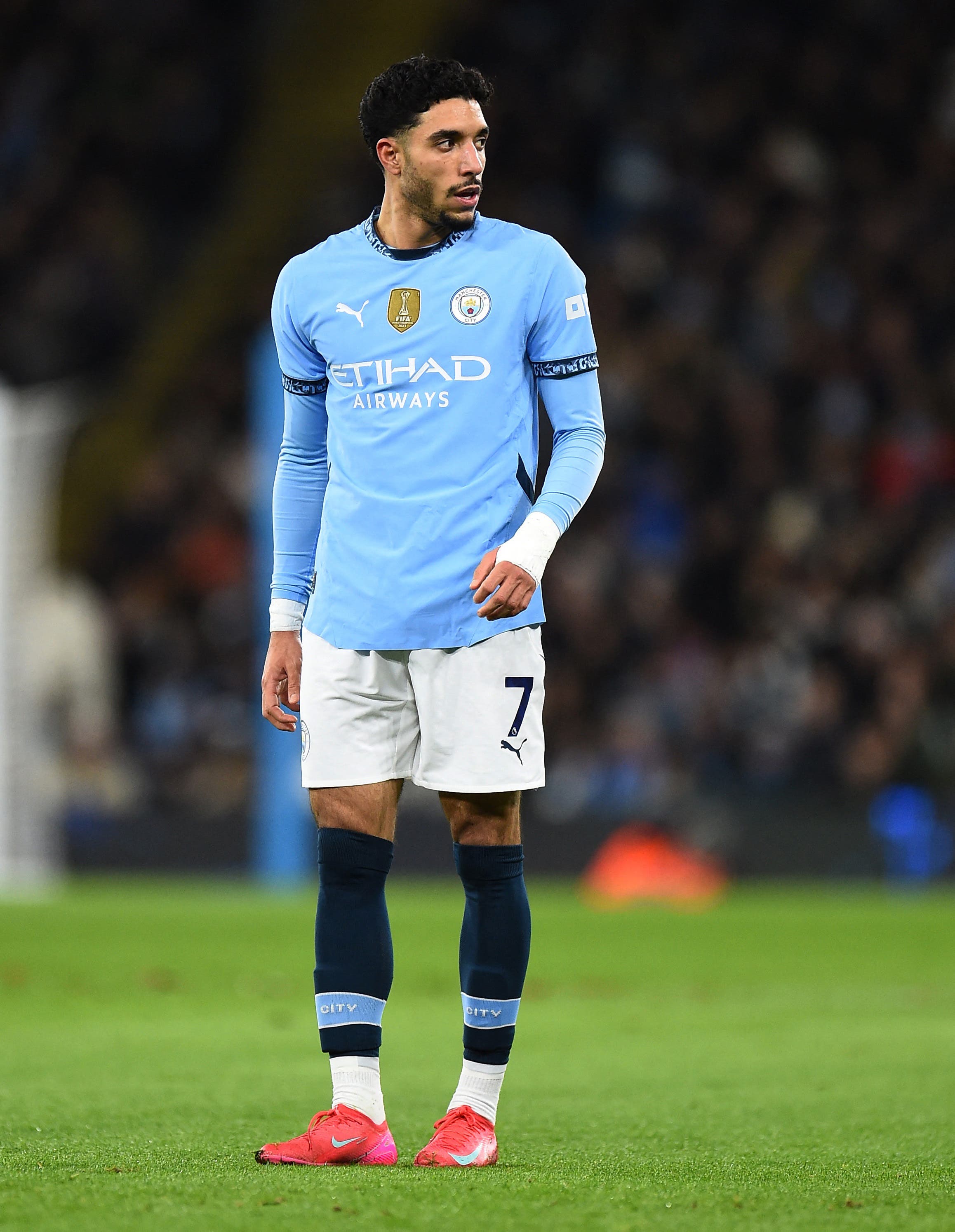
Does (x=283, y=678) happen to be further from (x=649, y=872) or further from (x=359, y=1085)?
(x=649, y=872)

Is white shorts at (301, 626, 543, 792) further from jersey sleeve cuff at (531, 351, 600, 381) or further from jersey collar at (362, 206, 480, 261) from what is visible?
jersey collar at (362, 206, 480, 261)

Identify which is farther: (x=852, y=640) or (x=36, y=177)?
(x=36, y=177)

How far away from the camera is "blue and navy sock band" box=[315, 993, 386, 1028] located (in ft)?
12.9

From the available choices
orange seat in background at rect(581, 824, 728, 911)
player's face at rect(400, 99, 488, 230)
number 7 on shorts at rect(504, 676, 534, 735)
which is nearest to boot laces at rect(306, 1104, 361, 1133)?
number 7 on shorts at rect(504, 676, 534, 735)

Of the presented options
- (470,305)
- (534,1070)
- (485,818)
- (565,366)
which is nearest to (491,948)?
(485,818)

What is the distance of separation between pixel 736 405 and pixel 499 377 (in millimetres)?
11313

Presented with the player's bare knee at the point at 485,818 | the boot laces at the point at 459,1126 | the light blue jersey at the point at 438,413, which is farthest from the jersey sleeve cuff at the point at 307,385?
the boot laces at the point at 459,1126

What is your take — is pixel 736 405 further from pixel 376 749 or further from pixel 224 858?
pixel 376 749

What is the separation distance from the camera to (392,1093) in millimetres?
5031

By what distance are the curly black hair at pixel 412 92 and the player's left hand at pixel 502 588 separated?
896mm

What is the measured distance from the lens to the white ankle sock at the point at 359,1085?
12.8 ft

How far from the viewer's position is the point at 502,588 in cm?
381

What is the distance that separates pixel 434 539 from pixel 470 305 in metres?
0.46

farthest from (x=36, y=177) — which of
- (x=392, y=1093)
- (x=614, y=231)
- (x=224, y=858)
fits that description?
(x=392, y=1093)
